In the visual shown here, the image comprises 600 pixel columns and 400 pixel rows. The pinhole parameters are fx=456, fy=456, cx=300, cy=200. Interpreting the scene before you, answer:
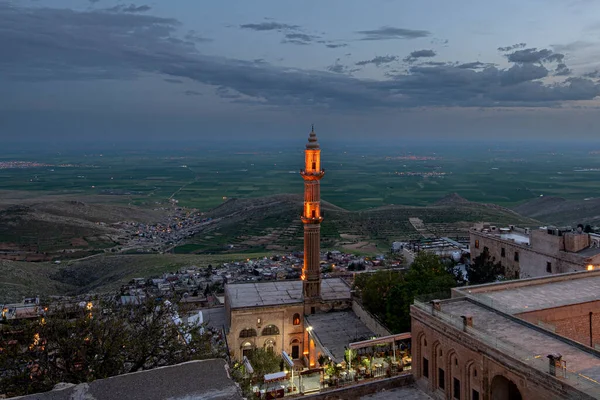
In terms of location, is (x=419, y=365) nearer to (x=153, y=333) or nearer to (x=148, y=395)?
(x=153, y=333)

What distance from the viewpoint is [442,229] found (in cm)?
9162

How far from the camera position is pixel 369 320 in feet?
96.6

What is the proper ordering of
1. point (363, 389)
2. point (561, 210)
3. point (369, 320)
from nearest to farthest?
point (363, 389) < point (369, 320) < point (561, 210)

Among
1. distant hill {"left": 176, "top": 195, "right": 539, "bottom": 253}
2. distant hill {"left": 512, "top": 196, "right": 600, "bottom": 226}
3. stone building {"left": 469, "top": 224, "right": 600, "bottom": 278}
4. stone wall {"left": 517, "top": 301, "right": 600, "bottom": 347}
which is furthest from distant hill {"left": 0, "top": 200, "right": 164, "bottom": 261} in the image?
distant hill {"left": 512, "top": 196, "right": 600, "bottom": 226}

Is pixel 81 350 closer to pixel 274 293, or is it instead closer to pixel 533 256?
pixel 274 293

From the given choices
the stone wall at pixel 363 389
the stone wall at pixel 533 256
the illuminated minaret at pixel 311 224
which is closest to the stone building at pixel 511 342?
the stone wall at pixel 363 389

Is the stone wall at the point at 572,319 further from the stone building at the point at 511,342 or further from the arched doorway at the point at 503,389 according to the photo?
the arched doorway at the point at 503,389

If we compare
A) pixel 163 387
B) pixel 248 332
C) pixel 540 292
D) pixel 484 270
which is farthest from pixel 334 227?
pixel 163 387

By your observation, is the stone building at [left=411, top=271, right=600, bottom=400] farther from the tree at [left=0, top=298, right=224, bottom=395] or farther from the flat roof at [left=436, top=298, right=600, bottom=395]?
the tree at [left=0, top=298, right=224, bottom=395]

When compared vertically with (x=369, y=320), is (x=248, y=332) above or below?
below

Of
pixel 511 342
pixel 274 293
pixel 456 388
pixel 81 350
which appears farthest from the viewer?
pixel 274 293

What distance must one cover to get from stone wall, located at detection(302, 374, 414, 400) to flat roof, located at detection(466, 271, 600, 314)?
4963mm

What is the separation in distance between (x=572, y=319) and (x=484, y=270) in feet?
71.7

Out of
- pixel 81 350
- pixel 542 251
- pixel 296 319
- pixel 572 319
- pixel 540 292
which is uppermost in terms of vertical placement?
pixel 81 350
